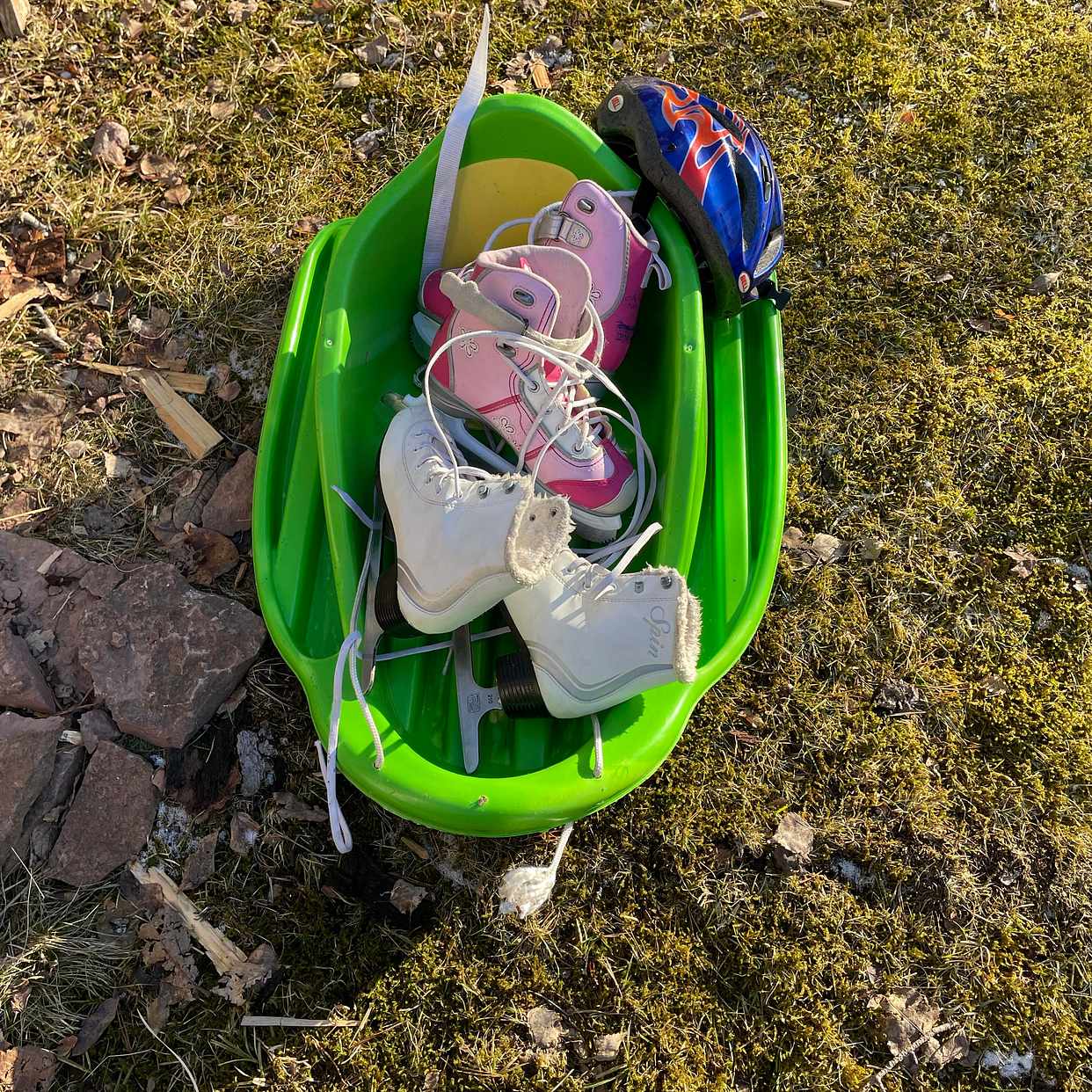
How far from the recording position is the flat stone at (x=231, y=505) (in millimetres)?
1914

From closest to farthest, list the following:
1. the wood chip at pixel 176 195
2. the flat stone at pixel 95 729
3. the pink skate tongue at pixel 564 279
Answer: the pink skate tongue at pixel 564 279 → the flat stone at pixel 95 729 → the wood chip at pixel 176 195

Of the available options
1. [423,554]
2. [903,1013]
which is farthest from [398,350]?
[903,1013]

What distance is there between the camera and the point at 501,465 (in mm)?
1728

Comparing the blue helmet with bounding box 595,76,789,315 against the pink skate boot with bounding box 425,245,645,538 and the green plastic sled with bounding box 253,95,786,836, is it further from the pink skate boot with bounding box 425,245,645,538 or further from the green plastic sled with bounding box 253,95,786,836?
the pink skate boot with bounding box 425,245,645,538

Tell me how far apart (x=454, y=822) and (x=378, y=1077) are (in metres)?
0.56

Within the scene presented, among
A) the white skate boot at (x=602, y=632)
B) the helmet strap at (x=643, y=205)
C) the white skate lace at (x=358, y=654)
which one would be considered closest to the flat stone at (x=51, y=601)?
the white skate lace at (x=358, y=654)

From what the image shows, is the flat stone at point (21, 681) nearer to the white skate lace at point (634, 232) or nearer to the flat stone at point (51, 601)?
the flat stone at point (51, 601)

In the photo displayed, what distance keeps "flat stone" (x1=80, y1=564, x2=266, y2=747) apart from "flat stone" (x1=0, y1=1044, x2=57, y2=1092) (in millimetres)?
552

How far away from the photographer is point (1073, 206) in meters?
2.32

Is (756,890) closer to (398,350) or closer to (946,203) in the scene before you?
(398,350)

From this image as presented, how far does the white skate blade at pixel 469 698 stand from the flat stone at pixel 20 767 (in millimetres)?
813

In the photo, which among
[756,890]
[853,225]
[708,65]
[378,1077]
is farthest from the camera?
[708,65]

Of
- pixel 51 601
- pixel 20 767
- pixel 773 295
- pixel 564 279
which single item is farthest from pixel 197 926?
pixel 773 295

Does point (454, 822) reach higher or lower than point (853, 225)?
lower
